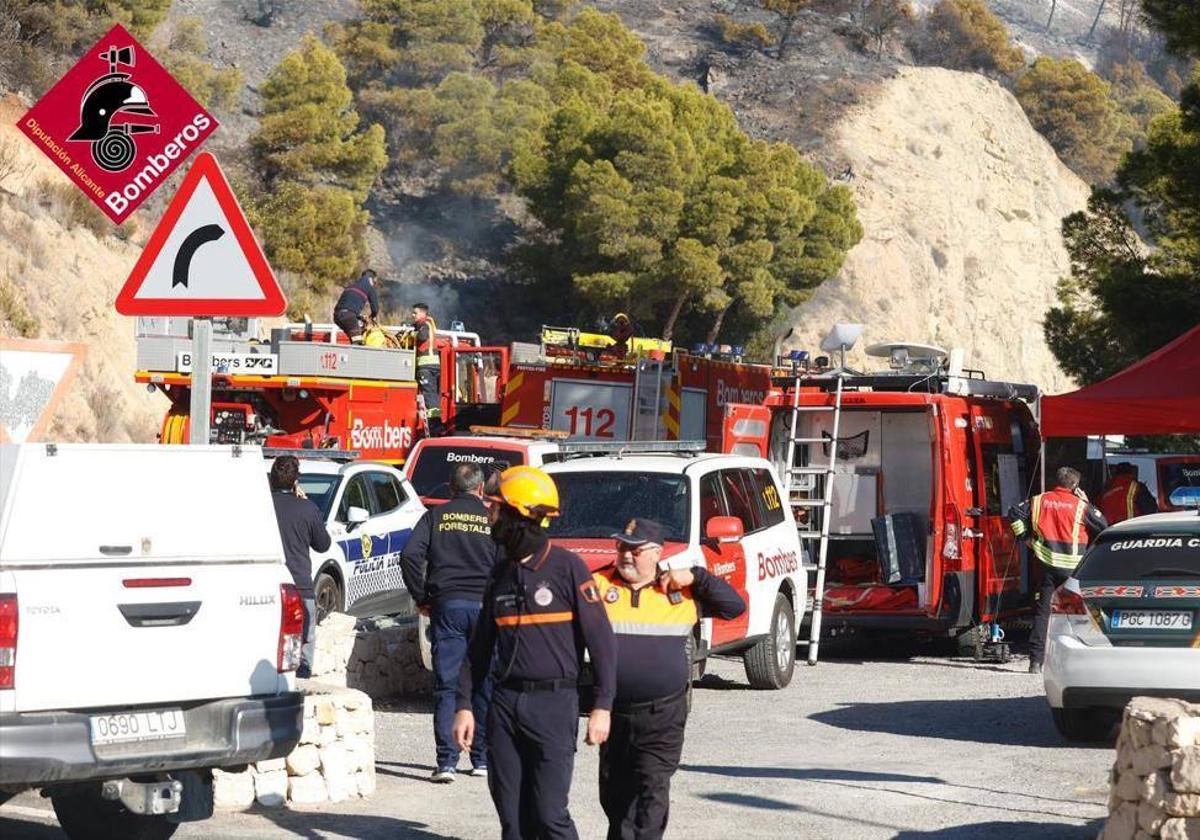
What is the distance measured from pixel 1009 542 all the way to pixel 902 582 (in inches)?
66.5

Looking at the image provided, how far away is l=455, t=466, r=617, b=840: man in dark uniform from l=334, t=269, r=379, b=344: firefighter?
1605cm

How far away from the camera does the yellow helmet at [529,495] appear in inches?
272

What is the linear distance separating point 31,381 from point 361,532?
8.26 meters

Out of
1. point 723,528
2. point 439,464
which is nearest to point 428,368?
point 439,464

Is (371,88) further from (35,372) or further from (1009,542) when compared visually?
(35,372)

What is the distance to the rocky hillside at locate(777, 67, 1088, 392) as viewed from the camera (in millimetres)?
71438

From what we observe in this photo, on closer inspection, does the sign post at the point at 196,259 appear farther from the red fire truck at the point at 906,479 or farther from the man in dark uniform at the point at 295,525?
the red fire truck at the point at 906,479

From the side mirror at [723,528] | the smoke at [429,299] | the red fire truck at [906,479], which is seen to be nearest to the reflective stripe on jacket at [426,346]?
the red fire truck at [906,479]

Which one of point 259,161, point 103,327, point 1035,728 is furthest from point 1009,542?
point 259,161

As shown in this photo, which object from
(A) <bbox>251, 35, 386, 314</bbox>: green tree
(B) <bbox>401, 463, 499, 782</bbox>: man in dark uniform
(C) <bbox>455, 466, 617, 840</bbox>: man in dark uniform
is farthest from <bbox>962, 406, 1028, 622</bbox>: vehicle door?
(A) <bbox>251, 35, 386, 314</bbox>: green tree

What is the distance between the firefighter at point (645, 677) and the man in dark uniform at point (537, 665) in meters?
0.32

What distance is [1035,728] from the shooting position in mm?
12836

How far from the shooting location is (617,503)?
13773mm

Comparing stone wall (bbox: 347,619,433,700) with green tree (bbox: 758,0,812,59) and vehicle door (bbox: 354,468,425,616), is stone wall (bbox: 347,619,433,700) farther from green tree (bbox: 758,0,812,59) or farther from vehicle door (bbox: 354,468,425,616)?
green tree (bbox: 758,0,812,59)
